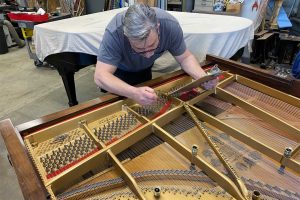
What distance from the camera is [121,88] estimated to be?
161 cm

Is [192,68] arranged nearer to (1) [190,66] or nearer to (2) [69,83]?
(1) [190,66]

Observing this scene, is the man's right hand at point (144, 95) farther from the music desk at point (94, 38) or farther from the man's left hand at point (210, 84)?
the music desk at point (94, 38)

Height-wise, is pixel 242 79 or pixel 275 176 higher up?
pixel 242 79

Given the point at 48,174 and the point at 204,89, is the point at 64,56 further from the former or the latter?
the point at 48,174

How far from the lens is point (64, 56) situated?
2.86 metres

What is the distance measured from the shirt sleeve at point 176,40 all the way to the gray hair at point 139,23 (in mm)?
468

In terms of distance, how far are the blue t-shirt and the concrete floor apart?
1.75 metres

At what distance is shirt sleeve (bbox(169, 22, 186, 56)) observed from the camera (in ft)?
6.43

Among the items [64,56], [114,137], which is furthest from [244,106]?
[64,56]

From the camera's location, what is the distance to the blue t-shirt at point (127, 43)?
5.96 ft

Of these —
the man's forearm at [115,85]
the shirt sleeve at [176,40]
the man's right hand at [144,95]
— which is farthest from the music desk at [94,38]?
the man's right hand at [144,95]

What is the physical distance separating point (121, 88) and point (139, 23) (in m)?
0.43

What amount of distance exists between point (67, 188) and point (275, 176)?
103 centimetres

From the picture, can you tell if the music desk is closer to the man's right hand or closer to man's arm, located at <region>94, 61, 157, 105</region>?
man's arm, located at <region>94, 61, 157, 105</region>
